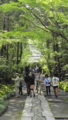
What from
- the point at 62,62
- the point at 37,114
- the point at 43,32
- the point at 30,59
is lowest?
the point at 30,59

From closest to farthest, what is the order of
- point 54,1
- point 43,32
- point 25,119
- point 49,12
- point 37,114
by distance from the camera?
point 25,119 < point 37,114 < point 54,1 < point 49,12 < point 43,32

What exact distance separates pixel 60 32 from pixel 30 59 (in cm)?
2230

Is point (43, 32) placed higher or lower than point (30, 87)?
higher

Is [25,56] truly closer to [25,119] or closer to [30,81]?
[30,81]

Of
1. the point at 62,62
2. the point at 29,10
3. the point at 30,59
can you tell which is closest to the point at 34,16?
the point at 29,10

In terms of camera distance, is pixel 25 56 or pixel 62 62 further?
pixel 25 56

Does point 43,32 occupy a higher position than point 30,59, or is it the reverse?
point 43,32

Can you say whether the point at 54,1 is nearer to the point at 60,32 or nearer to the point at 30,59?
the point at 60,32

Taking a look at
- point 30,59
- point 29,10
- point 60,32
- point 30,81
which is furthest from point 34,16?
point 30,59

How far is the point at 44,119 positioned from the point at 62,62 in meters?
19.6

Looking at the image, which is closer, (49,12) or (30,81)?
(49,12)

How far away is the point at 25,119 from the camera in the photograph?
6.52 m

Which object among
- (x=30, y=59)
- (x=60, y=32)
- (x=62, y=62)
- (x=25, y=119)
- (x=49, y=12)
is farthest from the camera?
(x=30, y=59)

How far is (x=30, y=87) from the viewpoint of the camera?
12.0 metres
